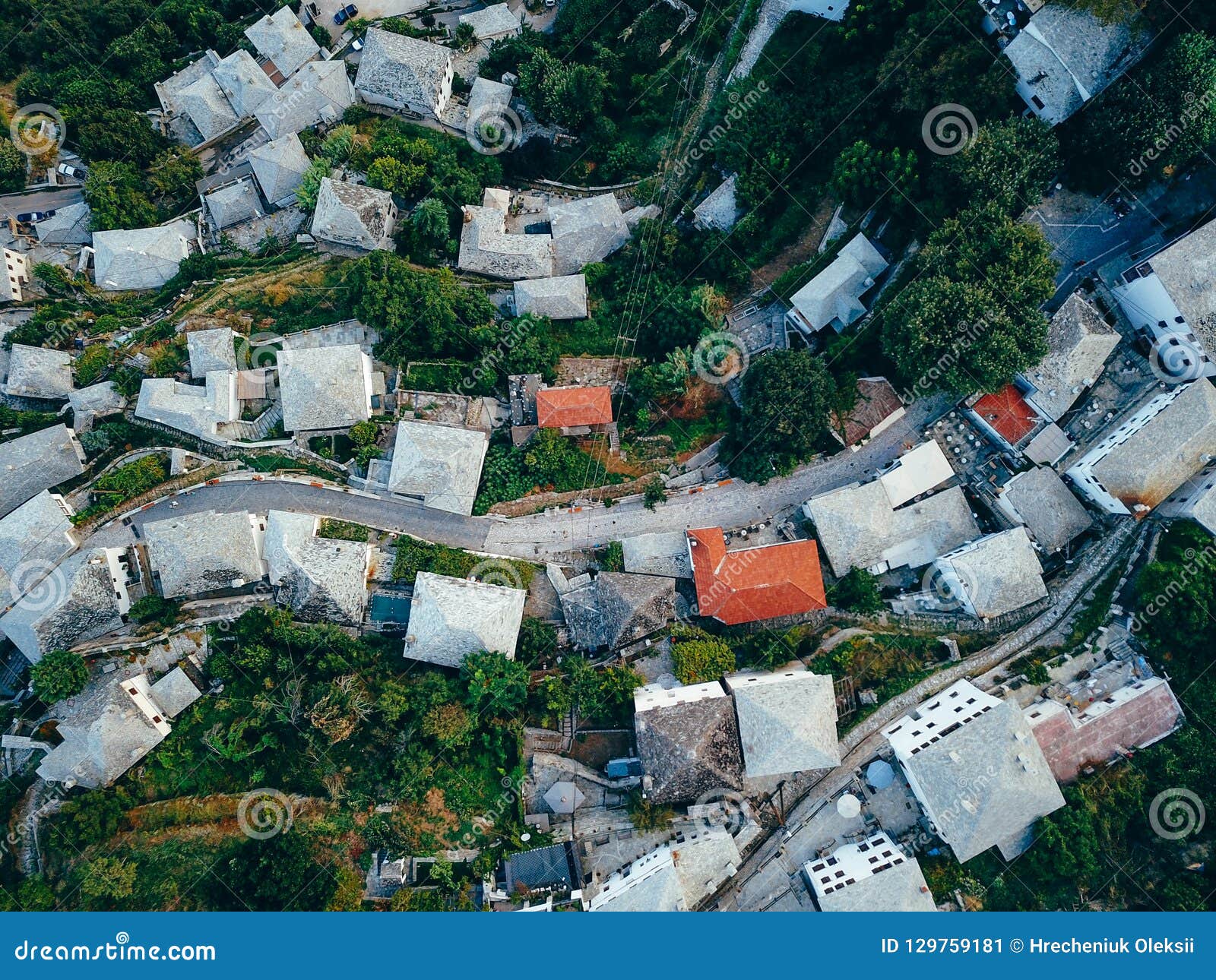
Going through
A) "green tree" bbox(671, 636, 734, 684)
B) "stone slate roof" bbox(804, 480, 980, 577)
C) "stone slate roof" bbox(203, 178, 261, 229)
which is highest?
"stone slate roof" bbox(804, 480, 980, 577)

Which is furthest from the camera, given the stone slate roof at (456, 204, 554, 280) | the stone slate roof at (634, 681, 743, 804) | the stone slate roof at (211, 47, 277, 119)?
the stone slate roof at (211, 47, 277, 119)

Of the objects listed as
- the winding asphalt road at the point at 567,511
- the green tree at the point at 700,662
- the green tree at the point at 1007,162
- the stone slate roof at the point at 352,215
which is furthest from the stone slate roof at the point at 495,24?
the green tree at the point at 700,662

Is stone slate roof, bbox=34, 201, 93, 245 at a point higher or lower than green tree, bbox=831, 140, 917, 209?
lower

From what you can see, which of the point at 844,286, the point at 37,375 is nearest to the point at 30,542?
the point at 37,375

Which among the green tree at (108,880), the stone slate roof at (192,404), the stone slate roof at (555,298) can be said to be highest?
the stone slate roof at (555,298)

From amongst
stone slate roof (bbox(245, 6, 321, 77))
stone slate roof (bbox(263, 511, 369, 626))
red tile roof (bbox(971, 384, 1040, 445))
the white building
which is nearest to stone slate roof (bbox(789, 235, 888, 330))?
red tile roof (bbox(971, 384, 1040, 445))

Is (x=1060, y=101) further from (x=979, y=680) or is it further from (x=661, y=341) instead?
(x=979, y=680)

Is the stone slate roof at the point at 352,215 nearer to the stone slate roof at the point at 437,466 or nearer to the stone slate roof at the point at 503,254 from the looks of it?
the stone slate roof at the point at 503,254

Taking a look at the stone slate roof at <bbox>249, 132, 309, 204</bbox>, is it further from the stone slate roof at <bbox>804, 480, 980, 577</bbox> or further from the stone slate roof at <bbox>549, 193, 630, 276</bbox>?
the stone slate roof at <bbox>804, 480, 980, 577</bbox>
